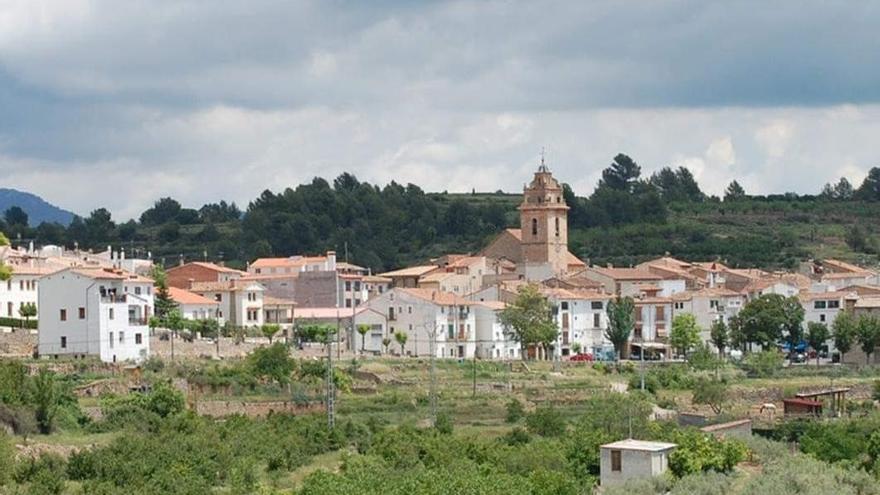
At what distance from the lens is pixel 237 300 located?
279 feet

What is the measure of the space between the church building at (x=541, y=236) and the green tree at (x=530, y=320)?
15405mm

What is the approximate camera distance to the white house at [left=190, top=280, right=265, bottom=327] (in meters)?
84.8

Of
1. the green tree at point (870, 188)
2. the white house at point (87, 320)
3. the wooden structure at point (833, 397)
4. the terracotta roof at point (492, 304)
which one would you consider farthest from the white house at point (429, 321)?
the green tree at point (870, 188)

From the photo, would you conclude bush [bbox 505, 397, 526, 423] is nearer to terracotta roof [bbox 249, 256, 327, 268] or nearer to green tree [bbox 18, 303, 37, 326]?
green tree [bbox 18, 303, 37, 326]

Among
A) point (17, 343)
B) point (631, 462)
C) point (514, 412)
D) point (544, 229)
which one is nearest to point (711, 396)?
point (514, 412)

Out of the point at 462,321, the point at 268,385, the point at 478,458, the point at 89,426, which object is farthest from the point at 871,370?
the point at 89,426

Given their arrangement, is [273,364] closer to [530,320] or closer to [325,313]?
[530,320]

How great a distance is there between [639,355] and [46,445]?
1763 inches

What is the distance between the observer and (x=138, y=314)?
66.8 m

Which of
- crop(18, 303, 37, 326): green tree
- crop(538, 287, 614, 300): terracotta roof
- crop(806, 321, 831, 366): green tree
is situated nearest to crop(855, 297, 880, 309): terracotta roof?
crop(806, 321, 831, 366): green tree

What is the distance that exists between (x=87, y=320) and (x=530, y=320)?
23859mm

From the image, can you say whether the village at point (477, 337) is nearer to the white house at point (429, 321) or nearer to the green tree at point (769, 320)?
the white house at point (429, 321)

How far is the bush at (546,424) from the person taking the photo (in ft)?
182

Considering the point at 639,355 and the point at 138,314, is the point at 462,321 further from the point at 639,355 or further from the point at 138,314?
the point at 138,314
